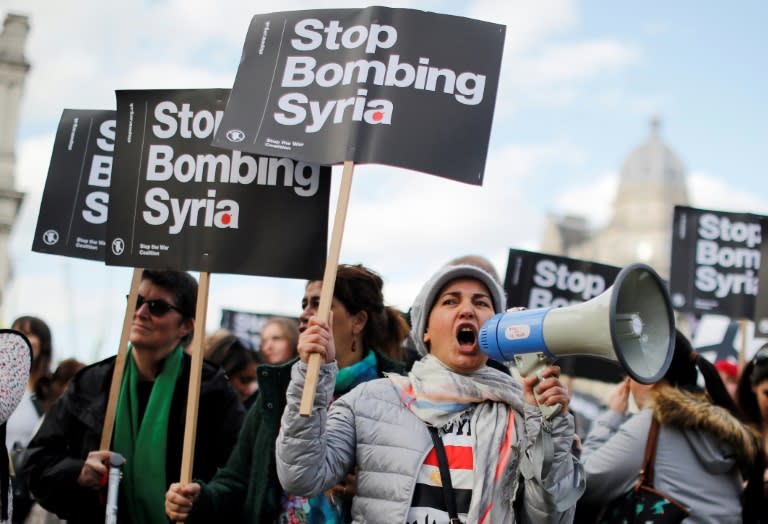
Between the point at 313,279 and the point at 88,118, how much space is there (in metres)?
1.49

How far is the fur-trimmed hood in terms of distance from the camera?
445 cm

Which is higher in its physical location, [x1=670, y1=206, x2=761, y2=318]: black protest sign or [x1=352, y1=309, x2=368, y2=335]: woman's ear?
[x1=670, y1=206, x2=761, y2=318]: black protest sign

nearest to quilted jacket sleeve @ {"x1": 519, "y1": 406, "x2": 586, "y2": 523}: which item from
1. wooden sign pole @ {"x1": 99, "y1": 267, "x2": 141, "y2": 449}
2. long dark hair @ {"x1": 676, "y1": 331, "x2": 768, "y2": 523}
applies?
long dark hair @ {"x1": 676, "y1": 331, "x2": 768, "y2": 523}

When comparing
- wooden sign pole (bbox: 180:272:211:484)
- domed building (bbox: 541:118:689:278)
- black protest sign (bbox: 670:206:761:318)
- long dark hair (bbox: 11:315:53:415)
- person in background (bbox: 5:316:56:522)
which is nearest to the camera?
wooden sign pole (bbox: 180:272:211:484)

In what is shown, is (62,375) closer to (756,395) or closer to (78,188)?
(78,188)

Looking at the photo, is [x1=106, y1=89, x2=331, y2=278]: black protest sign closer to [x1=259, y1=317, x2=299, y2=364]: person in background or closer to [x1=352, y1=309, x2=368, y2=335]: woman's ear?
[x1=352, y1=309, x2=368, y2=335]: woman's ear

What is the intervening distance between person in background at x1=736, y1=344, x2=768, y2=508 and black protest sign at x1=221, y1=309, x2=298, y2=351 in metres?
5.57

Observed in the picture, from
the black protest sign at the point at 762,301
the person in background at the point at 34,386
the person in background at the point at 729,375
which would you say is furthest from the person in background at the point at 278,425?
the person in background at the point at 729,375

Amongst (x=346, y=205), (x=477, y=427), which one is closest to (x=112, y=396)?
(x=346, y=205)

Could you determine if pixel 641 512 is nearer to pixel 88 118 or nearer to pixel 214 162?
pixel 214 162

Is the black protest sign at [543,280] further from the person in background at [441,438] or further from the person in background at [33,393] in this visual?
the person in background at [441,438]

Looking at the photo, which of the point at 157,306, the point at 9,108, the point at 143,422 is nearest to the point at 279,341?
the point at 157,306

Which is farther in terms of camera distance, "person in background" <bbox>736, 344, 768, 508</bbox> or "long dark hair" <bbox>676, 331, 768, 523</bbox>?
"person in background" <bbox>736, 344, 768, 508</bbox>

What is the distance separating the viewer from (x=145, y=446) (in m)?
4.47
